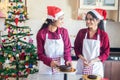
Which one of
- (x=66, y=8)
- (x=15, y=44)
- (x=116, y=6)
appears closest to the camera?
(x=15, y=44)

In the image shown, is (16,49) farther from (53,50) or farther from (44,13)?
(44,13)

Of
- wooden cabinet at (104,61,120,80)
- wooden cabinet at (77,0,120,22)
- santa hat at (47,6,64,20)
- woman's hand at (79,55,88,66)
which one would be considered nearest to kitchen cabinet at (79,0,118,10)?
wooden cabinet at (77,0,120,22)

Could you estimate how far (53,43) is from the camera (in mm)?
2479

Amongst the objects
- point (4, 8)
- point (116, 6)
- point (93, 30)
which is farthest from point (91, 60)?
point (4, 8)

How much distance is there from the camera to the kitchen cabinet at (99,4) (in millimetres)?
3439

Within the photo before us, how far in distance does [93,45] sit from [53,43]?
40 cm

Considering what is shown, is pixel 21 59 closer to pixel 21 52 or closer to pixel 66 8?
pixel 21 52

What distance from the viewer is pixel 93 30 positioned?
8.10 feet

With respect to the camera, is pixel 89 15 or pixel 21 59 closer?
pixel 89 15

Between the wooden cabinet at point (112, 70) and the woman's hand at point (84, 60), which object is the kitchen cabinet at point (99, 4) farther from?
the woman's hand at point (84, 60)

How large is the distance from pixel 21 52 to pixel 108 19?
150 centimetres

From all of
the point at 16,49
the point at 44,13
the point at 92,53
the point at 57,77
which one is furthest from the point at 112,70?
the point at 57,77

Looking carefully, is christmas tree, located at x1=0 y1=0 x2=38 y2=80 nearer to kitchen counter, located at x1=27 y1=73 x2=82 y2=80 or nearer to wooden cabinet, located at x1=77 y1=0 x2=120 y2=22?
kitchen counter, located at x1=27 y1=73 x2=82 y2=80

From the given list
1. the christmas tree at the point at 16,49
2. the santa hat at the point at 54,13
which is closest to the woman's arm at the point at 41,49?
the santa hat at the point at 54,13
